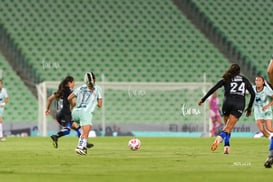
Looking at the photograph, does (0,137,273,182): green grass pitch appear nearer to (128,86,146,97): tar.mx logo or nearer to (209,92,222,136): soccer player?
(209,92,222,136): soccer player

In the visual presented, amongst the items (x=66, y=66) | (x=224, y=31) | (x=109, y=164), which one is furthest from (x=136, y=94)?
(x=109, y=164)

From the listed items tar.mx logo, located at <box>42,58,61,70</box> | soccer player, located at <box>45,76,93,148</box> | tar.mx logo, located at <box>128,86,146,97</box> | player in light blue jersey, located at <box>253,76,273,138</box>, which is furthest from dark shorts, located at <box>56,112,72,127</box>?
tar.mx logo, located at <box>42,58,61,70</box>

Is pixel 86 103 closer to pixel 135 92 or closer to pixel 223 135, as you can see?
pixel 223 135

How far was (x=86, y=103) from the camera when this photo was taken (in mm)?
17922

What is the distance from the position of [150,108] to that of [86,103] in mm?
16864

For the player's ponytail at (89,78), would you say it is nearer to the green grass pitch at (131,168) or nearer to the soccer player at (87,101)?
the soccer player at (87,101)

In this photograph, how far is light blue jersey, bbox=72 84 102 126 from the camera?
698 inches

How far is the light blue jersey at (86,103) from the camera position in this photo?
1773 centimetres

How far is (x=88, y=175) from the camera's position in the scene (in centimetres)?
1135

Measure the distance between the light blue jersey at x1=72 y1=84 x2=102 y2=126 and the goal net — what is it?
14.6m

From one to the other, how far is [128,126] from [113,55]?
500cm

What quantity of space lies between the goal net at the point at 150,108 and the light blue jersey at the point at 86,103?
1457 centimetres

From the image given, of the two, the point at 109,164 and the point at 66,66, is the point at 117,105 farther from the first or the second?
the point at 109,164

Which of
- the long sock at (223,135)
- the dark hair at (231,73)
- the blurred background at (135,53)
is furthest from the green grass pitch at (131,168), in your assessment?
the blurred background at (135,53)
